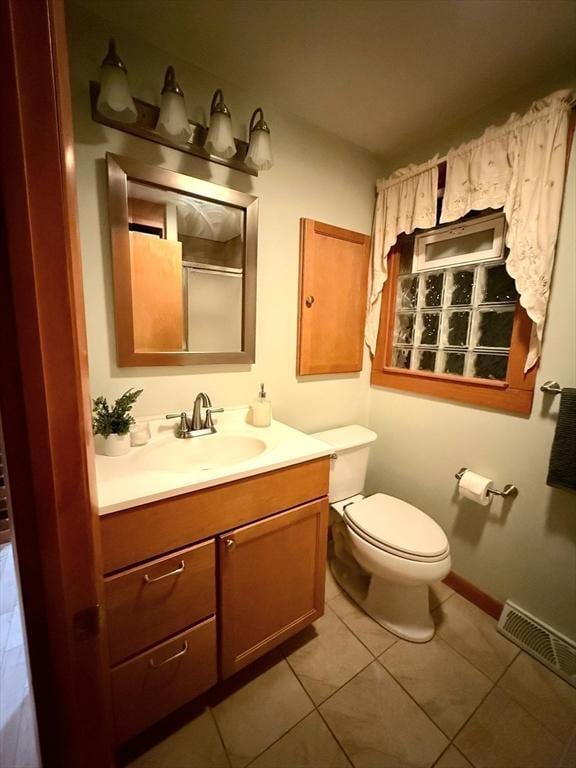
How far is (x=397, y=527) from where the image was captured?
1.32 metres

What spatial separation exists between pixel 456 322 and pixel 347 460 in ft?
2.90

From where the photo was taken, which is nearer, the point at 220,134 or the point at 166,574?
the point at 166,574

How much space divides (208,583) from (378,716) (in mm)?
765

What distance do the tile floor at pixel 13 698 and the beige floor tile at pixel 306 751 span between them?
634 mm

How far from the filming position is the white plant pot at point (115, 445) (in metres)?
1.01

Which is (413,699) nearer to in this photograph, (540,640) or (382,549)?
(382,549)

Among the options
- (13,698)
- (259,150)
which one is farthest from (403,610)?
(259,150)

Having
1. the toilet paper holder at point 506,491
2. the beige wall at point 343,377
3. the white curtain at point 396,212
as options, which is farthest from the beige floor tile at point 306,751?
the white curtain at point 396,212

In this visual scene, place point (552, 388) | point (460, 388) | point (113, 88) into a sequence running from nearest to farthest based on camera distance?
point (113, 88)
point (552, 388)
point (460, 388)

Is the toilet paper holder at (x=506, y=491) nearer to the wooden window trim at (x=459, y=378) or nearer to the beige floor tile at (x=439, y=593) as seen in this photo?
the wooden window trim at (x=459, y=378)

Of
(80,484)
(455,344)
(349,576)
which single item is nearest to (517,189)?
(455,344)

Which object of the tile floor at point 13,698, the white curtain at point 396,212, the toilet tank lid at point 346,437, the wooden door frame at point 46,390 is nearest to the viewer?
the wooden door frame at point 46,390

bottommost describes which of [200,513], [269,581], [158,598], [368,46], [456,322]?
[269,581]

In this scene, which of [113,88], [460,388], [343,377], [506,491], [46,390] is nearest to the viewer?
[46,390]
